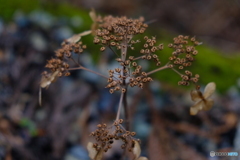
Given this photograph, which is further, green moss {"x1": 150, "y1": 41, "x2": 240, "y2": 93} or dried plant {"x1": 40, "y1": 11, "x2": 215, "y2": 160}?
green moss {"x1": 150, "y1": 41, "x2": 240, "y2": 93}

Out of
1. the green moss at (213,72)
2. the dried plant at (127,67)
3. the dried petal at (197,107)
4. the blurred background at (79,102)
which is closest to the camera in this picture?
the dried plant at (127,67)

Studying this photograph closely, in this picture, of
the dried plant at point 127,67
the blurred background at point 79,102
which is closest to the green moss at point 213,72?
the blurred background at point 79,102

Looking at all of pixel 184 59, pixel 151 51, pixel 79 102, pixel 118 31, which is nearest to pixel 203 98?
pixel 184 59

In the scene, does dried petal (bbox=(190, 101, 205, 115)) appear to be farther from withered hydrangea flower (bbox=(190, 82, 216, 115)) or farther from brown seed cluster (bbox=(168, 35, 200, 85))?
brown seed cluster (bbox=(168, 35, 200, 85))

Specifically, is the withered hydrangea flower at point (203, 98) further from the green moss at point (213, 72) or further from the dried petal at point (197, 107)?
the green moss at point (213, 72)

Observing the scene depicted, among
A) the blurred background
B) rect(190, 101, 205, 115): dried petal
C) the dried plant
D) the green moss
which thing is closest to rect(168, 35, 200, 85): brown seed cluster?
the dried plant

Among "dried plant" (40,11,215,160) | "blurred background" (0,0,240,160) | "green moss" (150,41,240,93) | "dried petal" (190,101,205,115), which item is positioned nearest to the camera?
"dried plant" (40,11,215,160)
